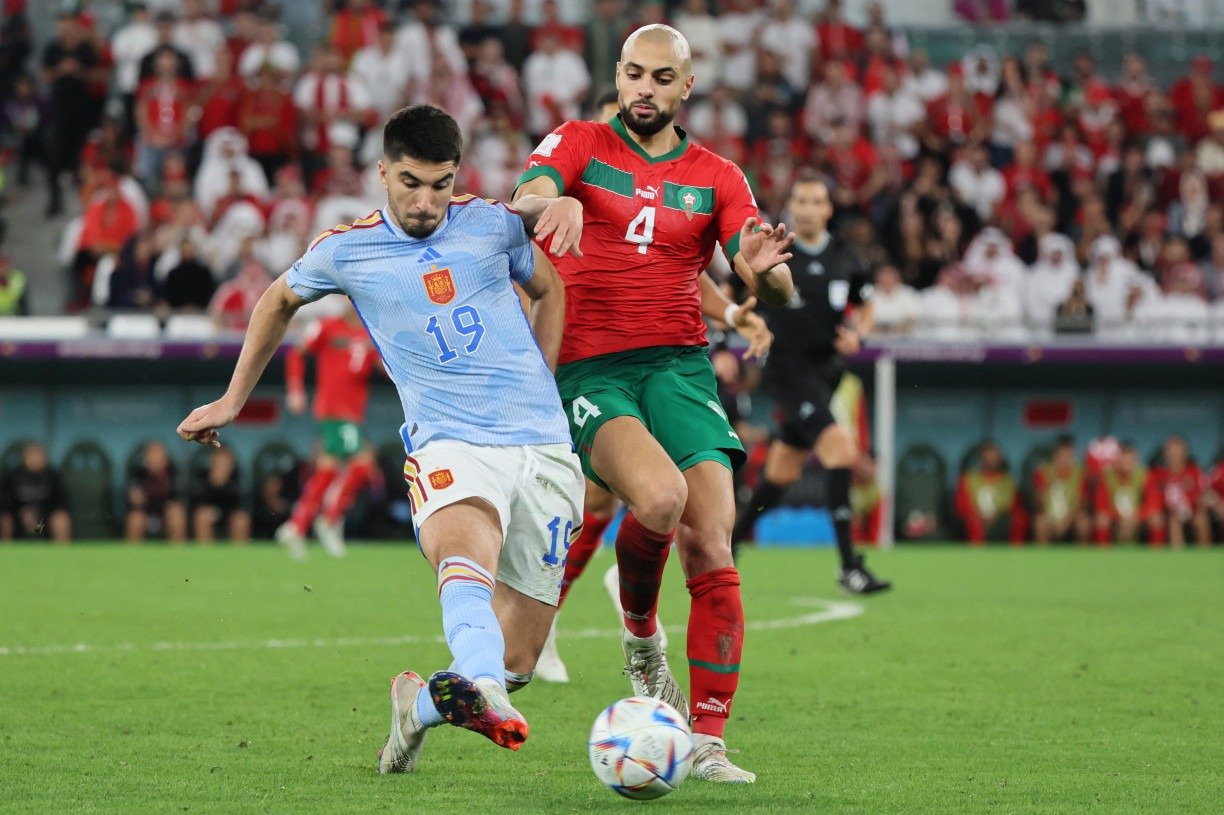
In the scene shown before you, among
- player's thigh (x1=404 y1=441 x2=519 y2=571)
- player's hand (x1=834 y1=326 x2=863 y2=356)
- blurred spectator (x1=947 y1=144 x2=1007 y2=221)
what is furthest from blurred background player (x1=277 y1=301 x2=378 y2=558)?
player's thigh (x1=404 y1=441 x2=519 y2=571)

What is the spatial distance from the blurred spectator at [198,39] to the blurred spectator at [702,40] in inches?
220

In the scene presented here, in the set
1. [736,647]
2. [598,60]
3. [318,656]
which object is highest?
[598,60]

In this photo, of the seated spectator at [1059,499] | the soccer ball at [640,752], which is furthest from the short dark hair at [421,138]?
the seated spectator at [1059,499]

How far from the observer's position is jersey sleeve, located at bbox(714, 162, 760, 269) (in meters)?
6.17

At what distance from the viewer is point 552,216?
5.56m

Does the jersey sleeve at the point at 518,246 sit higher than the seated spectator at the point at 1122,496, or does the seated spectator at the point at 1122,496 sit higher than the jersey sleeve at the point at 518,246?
the jersey sleeve at the point at 518,246

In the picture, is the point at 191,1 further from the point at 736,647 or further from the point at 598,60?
the point at 736,647

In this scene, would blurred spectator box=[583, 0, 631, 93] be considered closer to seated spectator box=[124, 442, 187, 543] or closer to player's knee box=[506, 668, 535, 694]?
seated spectator box=[124, 442, 187, 543]

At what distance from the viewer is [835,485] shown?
39.7 ft

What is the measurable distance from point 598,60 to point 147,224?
5963 mm

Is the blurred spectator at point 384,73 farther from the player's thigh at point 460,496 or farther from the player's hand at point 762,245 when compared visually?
the player's thigh at point 460,496

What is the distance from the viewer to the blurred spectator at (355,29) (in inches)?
840

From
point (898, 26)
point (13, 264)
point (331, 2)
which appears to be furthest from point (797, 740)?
point (898, 26)

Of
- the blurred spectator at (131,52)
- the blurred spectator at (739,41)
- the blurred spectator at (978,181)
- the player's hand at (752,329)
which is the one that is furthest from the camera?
the blurred spectator at (739,41)
